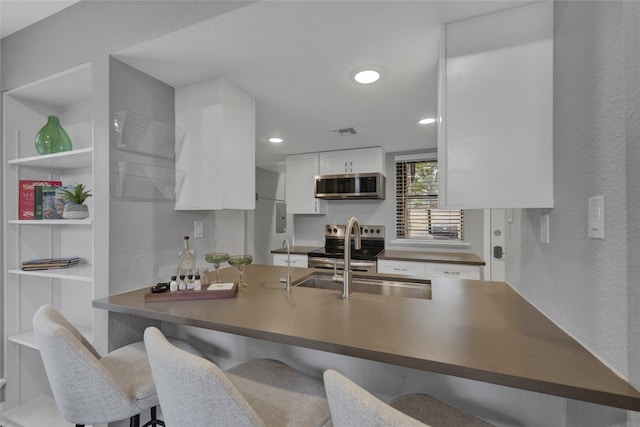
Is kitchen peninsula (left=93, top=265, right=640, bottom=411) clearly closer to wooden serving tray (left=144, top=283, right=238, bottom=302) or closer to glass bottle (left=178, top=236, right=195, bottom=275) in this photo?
wooden serving tray (left=144, top=283, right=238, bottom=302)

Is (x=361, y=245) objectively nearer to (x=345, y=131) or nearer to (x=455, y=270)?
(x=455, y=270)

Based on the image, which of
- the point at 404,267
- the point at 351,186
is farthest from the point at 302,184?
the point at 404,267

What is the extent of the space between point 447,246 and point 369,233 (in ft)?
3.21

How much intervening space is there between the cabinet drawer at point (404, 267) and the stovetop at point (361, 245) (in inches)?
5.8

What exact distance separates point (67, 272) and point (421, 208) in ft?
11.3

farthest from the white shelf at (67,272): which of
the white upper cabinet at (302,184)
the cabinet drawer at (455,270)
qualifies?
the cabinet drawer at (455,270)

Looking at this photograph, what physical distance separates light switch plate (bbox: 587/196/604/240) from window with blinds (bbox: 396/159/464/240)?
2721mm

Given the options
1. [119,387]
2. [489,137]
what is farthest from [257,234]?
[489,137]

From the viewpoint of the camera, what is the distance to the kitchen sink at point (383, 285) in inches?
67.1

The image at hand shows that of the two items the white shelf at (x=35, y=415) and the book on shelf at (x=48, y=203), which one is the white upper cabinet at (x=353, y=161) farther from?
the white shelf at (x=35, y=415)

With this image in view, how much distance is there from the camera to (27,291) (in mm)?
1881

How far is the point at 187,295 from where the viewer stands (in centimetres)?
137

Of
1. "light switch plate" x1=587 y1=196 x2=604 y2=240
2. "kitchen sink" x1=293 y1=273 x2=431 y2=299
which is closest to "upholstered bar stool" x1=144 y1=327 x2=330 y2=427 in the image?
"kitchen sink" x1=293 y1=273 x2=431 y2=299

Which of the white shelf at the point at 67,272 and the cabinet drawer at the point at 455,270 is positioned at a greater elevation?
the white shelf at the point at 67,272
